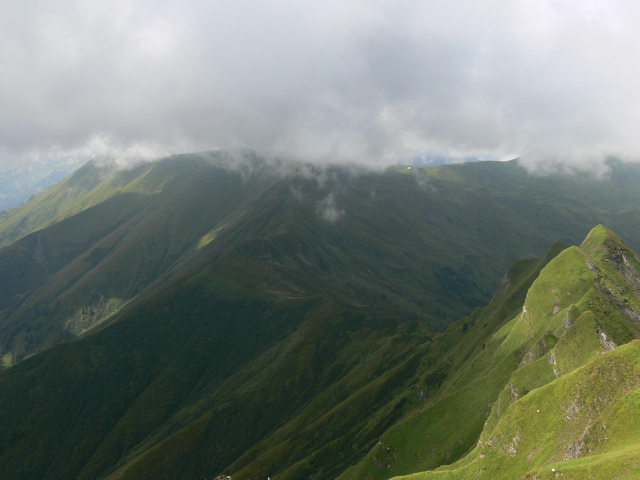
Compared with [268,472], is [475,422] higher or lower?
higher

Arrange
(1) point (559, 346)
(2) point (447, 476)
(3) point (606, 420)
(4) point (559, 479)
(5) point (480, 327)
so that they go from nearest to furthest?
1. (4) point (559, 479)
2. (3) point (606, 420)
3. (2) point (447, 476)
4. (1) point (559, 346)
5. (5) point (480, 327)

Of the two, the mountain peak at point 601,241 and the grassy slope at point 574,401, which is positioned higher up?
the grassy slope at point 574,401

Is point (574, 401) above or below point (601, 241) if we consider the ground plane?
above

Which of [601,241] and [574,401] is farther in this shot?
[601,241]

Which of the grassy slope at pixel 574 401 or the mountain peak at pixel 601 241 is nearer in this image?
the grassy slope at pixel 574 401

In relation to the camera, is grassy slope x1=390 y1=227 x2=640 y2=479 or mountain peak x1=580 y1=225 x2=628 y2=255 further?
mountain peak x1=580 y1=225 x2=628 y2=255

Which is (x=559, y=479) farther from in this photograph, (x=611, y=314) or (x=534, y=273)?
(x=534, y=273)

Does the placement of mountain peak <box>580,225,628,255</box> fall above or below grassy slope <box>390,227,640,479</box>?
below

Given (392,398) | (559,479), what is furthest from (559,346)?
(392,398)
